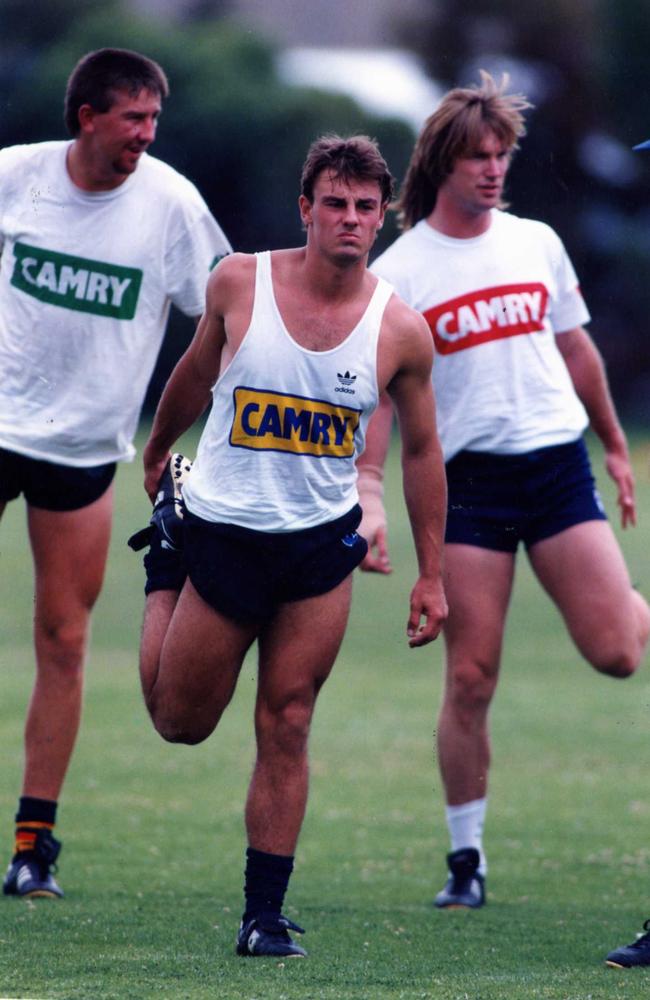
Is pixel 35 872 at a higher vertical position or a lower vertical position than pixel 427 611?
lower

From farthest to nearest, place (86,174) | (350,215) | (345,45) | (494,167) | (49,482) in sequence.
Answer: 1. (345,45)
2. (49,482)
3. (494,167)
4. (86,174)
5. (350,215)

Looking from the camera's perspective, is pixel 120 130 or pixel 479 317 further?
pixel 479 317

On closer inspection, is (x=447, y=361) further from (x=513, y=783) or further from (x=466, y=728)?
(x=513, y=783)

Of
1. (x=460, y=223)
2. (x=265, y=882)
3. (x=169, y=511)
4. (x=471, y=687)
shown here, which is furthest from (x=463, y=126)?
(x=265, y=882)

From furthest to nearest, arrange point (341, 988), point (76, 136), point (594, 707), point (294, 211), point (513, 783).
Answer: point (294, 211) → point (594, 707) → point (513, 783) → point (76, 136) → point (341, 988)

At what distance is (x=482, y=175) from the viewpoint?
236 inches

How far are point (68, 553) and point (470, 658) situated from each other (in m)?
1.41

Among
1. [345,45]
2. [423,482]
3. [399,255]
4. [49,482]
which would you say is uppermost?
[345,45]

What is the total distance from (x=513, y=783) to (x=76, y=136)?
462cm

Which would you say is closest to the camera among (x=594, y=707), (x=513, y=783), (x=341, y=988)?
(x=341, y=988)

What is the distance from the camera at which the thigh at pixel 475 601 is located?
6133 mm

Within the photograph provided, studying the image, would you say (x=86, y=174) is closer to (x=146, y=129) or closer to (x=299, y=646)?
(x=146, y=129)

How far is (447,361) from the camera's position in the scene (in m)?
6.15

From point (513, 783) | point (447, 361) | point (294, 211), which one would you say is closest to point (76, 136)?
A: point (447, 361)
